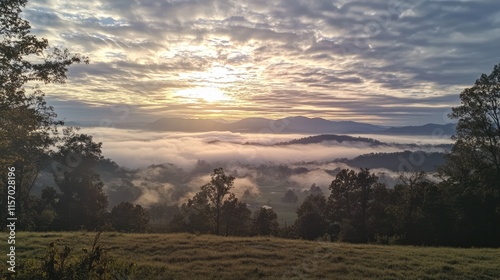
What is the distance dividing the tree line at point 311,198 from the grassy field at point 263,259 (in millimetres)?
7413

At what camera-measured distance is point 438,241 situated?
40.7 meters

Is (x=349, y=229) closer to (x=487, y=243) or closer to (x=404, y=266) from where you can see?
(x=487, y=243)

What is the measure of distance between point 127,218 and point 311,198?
43.7m

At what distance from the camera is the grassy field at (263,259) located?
49.0 ft

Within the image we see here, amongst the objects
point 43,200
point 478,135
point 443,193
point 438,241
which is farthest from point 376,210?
point 43,200

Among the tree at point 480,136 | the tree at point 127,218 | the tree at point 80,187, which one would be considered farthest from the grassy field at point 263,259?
the tree at point 127,218

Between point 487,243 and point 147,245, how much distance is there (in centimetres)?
3561

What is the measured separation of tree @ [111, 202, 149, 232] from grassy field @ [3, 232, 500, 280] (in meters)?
34.6

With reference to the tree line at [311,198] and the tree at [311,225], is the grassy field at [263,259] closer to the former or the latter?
the tree line at [311,198]

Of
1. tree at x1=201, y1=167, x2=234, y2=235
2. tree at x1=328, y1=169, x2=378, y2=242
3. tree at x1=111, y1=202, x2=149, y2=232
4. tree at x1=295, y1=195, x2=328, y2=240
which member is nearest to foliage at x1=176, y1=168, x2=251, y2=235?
tree at x1=201, y1=167, x2=234, y2=235

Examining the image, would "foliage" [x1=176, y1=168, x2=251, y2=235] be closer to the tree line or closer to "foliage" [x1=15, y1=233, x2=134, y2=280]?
the tree line

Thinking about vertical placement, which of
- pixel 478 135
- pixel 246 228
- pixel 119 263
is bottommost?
pixel 246 228

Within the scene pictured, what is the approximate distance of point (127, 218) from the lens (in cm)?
5750

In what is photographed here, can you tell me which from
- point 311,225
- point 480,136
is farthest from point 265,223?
point 480,136
